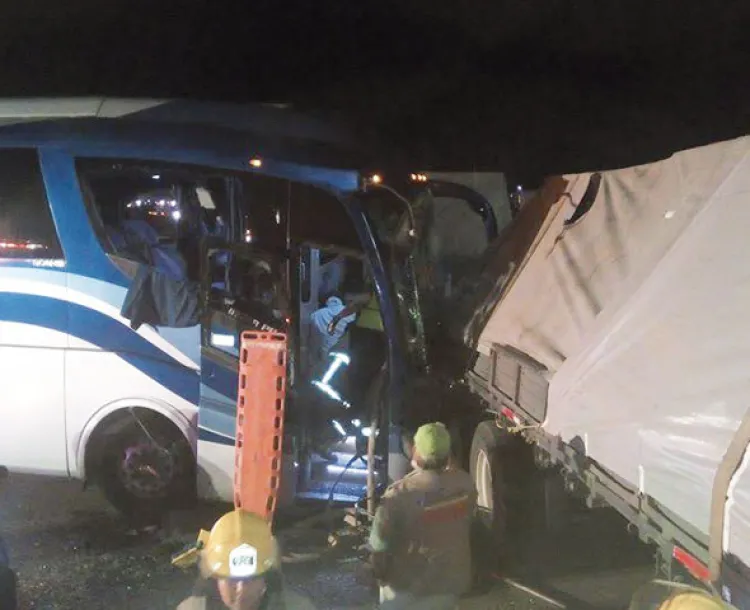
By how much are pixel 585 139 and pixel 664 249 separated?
70.5 feet

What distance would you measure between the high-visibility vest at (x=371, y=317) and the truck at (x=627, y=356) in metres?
0.70

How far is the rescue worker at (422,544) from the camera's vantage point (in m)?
3.58

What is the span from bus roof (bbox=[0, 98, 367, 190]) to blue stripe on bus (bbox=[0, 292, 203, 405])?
3.72ft

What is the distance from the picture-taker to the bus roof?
585 cm

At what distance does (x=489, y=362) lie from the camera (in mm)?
6137

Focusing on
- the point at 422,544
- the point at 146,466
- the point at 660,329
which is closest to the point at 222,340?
the point at 146,466

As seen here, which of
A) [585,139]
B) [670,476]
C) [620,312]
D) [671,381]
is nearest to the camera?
[670,476]

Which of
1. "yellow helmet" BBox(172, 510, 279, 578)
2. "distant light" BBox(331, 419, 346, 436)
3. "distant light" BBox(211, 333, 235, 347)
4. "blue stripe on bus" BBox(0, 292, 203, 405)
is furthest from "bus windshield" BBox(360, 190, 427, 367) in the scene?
"yellow helmet" BBox(172, 510, 279, 578)

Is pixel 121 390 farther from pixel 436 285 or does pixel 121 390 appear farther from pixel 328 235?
pixel 436 285

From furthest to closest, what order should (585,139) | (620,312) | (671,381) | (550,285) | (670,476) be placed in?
1. (585,139)
2. (550,285)
3. (620,312)
4. (671,381)
5. (670,476)

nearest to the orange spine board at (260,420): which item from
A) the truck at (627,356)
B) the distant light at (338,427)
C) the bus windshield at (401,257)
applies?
the distant light at (338,427)

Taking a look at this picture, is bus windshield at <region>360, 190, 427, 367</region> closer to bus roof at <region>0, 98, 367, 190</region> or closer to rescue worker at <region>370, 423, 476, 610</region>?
bus roof at <region>0, 98, 367, 190</region>

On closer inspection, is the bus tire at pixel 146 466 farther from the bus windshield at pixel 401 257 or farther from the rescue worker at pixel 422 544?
the rescue worker at pixel 422 544

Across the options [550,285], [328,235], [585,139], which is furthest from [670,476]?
[585,139]
